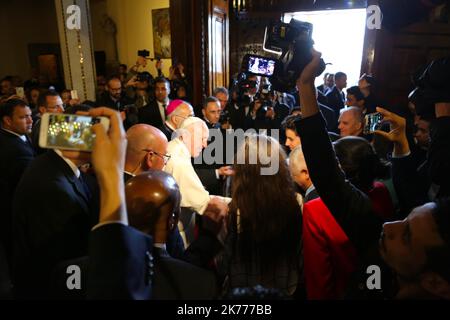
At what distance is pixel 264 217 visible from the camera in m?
1.48

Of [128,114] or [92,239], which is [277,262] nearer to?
[92,239]

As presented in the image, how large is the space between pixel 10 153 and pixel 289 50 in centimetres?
276

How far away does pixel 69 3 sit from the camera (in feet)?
16.9

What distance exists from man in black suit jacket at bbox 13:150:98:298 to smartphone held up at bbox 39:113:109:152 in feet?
2.12

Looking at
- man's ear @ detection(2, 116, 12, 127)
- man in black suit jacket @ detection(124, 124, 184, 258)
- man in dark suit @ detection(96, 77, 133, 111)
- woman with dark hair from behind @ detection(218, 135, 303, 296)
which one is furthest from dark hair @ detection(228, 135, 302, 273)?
man in dark suit @ detection(96, 77, 133, 111)

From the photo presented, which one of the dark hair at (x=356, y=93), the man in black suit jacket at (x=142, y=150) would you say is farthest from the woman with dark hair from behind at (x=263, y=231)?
the dark hair at (x=356, y=93)

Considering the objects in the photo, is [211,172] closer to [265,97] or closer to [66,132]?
[66,132]

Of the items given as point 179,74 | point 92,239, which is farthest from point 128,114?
point 92,239

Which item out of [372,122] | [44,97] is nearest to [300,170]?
[372,122]

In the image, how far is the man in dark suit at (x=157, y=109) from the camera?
4.50 m

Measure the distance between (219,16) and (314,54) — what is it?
5550 mm

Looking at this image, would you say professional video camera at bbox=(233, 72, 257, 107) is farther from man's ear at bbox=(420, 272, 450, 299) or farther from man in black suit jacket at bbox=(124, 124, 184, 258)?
man's ear at bbox=(420, 272, 450, 299)

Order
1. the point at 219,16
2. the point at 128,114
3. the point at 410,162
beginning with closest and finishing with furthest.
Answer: the point at 410,162 → the point at 128,114 → the point at 219,16

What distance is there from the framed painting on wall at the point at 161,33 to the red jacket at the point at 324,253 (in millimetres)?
7581
